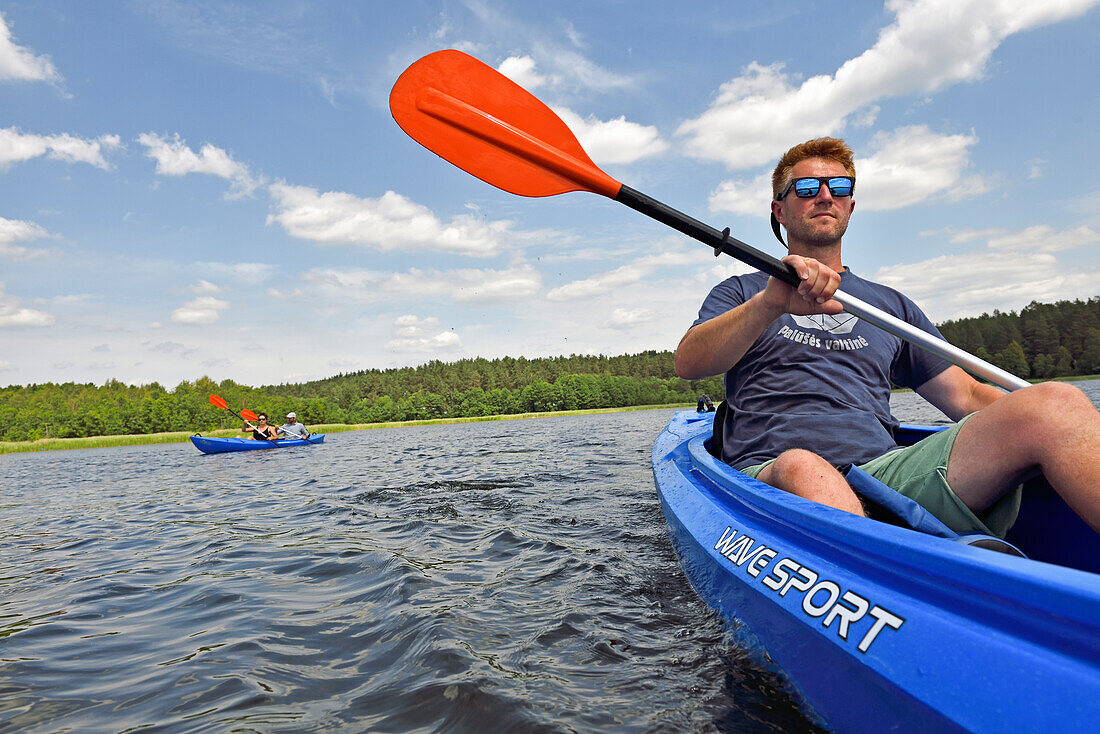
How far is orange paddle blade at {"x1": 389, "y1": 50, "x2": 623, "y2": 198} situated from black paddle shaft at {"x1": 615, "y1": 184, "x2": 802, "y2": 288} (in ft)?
0.92

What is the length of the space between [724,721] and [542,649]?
0.88 meters

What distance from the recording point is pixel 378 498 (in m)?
7.32

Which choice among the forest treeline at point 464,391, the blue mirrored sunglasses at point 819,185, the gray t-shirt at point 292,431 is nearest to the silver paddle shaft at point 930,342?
the blue mirrored sunglasses at point 819,185

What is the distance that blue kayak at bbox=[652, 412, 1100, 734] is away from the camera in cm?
100

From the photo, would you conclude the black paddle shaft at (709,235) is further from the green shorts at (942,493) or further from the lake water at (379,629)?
the lake water at (379,629)

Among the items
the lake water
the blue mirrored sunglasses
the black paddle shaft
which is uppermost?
the blue mirrored sunglasses

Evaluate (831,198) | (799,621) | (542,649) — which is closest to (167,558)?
(542,649)

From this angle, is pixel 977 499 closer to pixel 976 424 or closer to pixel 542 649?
pixel 976 424

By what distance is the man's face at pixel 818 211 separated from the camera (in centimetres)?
263

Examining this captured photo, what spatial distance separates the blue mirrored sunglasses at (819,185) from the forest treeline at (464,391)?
6683 centimetres

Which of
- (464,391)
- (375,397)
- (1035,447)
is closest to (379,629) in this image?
(1035,447)

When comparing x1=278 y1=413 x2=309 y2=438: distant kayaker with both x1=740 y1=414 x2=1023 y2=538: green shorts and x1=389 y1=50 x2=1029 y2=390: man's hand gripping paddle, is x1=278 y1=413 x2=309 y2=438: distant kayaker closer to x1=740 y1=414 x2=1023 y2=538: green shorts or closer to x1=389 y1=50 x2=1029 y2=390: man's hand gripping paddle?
x1=389 y1=50 x2=1029 y2=390: man's hand gripping paddle

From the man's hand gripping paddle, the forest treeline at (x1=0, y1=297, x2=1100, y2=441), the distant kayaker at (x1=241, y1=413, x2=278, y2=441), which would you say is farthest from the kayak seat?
the forest treeline at (x1=0, y1=297, x2=1100, y2=441)

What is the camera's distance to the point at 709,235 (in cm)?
229
